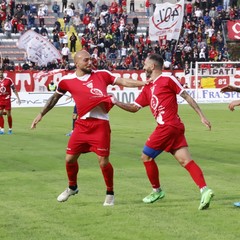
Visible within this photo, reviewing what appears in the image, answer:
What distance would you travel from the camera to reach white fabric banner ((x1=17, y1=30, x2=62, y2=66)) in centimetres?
5206

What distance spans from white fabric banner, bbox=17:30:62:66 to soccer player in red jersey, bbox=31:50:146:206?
3970 centimetres

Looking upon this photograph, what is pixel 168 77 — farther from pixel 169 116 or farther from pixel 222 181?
pixel 222 181

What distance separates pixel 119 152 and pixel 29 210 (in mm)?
9808

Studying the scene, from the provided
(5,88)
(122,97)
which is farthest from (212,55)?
(5,88)

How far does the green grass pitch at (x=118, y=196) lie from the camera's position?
10195mm

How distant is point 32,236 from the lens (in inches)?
391

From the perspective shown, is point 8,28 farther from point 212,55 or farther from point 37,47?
point 212,55

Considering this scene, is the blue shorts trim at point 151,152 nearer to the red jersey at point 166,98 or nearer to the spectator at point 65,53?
the red jersey at point 166,98

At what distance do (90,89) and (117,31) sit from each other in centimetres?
5195

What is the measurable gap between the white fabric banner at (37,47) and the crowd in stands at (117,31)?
2400 mm

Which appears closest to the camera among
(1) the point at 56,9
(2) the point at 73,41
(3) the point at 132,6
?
(2) the point at 73,41

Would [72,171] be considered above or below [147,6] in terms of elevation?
above

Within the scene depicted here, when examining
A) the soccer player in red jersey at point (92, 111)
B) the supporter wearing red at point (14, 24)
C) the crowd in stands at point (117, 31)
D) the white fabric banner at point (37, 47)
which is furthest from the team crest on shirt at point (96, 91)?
the supporter wearing red at point (14, 24)

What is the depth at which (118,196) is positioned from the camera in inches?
524
